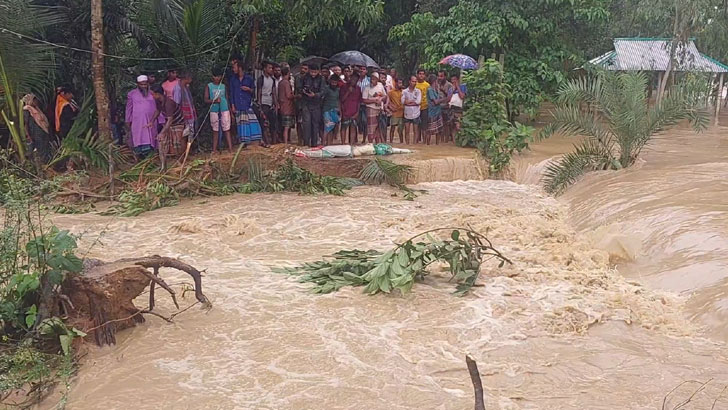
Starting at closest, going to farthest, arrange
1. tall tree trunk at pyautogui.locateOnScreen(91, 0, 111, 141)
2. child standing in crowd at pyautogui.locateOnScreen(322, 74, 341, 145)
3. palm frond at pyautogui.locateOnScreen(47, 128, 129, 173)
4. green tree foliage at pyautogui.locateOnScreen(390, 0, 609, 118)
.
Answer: tall tree trunk at pyautogui.locateOnScreen(91, 0, 111, 141), palm frond at pyautogui.locateOnScreen(47, 128, 129, 173), child standing in crowd at pyautogui.locateOnScreen(322, 74, 341, 145), green tree foliage at pyautogui.locateOnScreen(390, 0, 609, 118)

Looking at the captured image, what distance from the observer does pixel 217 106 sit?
1041 cm

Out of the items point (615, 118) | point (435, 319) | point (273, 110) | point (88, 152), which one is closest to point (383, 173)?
point (273, 110)

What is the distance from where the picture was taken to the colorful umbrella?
13547 mm

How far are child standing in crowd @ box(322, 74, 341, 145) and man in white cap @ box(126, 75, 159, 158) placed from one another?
8.83 feet

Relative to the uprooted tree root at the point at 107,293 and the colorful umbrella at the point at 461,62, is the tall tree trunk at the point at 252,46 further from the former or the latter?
the uprooted tree root at the point at 107,293

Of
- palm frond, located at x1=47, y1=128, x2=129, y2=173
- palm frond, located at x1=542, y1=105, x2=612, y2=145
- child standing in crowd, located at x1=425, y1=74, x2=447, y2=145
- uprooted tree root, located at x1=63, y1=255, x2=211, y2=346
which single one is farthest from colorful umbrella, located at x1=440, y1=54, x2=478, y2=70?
uprooted tree root, located at x1=63, y1=255, x2=211, y2=346

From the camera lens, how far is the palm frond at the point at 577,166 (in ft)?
35.4

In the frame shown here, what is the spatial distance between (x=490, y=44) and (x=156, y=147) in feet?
23.5

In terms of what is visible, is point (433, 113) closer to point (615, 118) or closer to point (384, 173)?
point (384, 173)

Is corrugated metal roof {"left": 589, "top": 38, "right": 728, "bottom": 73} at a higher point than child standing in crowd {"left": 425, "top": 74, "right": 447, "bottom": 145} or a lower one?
higher

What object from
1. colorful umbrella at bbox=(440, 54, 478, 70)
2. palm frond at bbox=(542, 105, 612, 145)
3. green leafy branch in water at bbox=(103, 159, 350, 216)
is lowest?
green leafy branch in water at bbox=(103, 159, 350, 216)

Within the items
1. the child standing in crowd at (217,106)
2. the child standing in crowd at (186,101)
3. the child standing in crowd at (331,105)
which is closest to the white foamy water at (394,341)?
the child standing in crowd at (186,101)

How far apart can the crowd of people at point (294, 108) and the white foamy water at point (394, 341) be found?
7.69ft

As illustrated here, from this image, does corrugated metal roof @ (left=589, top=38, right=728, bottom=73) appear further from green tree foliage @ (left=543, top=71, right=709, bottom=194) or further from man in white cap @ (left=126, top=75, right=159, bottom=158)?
man in white cap @ (left=126, top=75, right=159, bottom=158)
